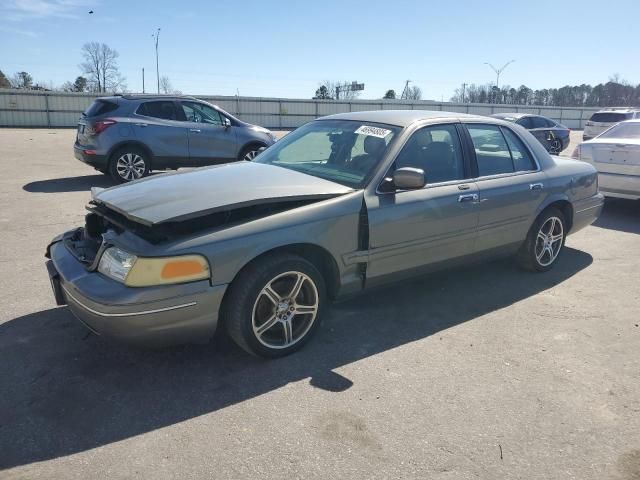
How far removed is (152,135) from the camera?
380 inches

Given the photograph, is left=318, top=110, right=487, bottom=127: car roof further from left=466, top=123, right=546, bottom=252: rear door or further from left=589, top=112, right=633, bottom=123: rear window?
left=589, top=112, right=633, bottom=123: rear window

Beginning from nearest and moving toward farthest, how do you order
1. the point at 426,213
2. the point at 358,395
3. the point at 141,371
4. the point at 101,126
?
the point at 358,395, the point at 141,371, the point at 426,213, the point at 101,126

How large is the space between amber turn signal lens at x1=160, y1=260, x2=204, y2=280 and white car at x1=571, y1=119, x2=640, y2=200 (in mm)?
7183

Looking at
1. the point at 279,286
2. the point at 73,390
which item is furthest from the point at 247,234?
the point at 73,390

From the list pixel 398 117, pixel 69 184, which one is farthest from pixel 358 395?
pixel 69 184

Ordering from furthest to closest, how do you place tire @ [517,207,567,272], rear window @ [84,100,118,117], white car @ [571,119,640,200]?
rear window @ [84,100,118,117], white car @ [571,119,640,200], tire @ [517,207,567,272]

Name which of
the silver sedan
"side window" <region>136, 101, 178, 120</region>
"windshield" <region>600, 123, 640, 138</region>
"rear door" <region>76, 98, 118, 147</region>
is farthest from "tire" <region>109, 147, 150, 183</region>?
"windshield" <region>600, 123, 640, 138</region>

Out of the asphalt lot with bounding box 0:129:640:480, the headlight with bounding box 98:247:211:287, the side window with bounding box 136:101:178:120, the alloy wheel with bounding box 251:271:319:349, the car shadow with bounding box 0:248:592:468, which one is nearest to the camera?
the asphalt lot with bounding box 0:129:640:480

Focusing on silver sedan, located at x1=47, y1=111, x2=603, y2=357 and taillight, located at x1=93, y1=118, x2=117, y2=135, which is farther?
taillight, located at x1=93, y1=118, x2=117, y2=135

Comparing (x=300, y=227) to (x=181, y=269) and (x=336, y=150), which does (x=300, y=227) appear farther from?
(x=336, y=150)

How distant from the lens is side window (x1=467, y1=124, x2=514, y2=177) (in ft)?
15.1

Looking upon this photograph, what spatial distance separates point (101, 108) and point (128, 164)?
1157mm

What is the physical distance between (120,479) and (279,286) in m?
1.49

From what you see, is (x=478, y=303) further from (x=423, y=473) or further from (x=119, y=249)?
(x=119, y=249)
